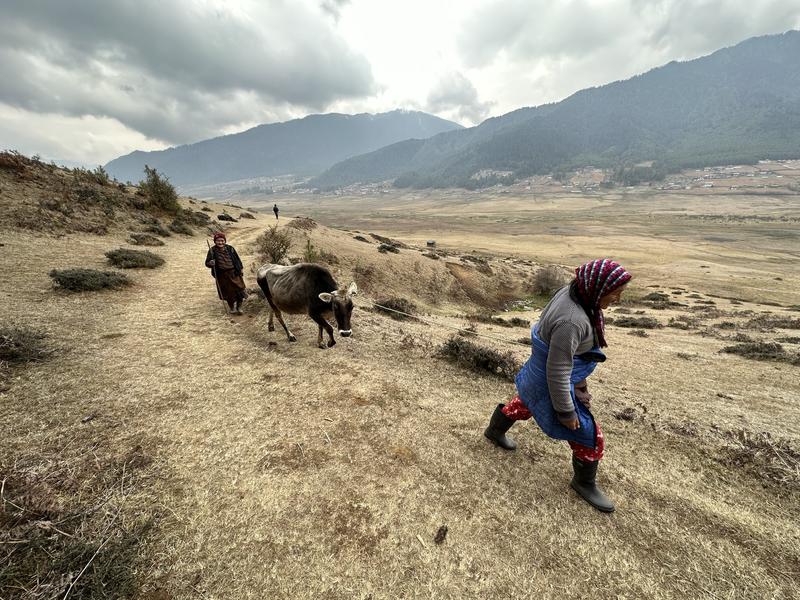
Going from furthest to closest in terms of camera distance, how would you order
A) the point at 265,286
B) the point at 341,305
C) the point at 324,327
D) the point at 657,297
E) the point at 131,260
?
1. the point at 657,297
2. the point at 131,260
3. the point at 265,286
4. the point at 324,327
5. the point at 341,305

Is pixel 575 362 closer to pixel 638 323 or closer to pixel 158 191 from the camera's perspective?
pixel 638 323

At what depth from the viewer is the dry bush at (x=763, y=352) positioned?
1050 centimetres

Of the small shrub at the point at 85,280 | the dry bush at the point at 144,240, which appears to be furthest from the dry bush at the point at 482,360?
the dry bush at the point at 144,240

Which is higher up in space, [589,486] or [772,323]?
[589,486]

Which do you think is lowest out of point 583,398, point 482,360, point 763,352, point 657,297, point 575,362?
point 657,297

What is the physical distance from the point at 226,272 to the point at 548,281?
80.3 feet

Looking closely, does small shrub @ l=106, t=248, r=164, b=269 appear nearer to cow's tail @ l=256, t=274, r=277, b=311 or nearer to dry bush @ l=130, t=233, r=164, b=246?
dry bush @ l=130, t=233, r=164, b=246

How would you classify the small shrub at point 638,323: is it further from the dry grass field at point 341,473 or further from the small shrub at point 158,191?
the small shrub at point 158,191

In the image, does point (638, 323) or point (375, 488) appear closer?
point (375, 488)

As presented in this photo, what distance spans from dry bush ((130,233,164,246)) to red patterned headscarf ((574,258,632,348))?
67.6 ft

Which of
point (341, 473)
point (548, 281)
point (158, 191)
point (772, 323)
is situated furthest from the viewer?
point (548, 281)

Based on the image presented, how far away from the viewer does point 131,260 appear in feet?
42.2

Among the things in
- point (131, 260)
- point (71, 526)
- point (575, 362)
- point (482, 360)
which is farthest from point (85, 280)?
point (575, 362)

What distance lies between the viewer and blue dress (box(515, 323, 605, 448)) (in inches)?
149
